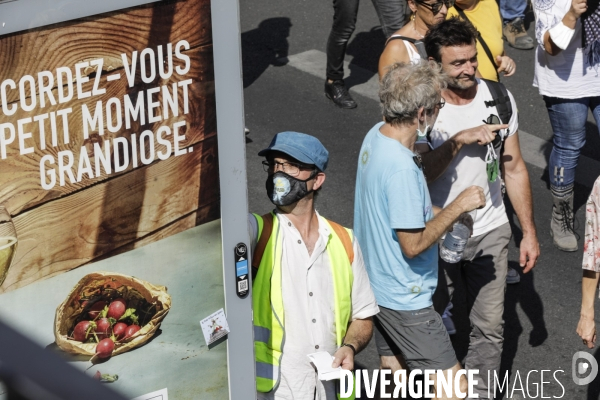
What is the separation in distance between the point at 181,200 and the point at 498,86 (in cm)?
237

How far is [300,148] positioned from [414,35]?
2018 mm

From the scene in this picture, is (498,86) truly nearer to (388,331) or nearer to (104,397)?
(388,331)

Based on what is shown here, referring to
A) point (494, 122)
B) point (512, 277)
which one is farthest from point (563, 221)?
point (494, 122)

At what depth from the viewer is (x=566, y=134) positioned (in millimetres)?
6293

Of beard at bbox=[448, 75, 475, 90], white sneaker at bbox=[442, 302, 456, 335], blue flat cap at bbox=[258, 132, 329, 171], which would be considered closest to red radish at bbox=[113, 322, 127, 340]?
blue flat cap at bbox=[258, 132, 329, 171]

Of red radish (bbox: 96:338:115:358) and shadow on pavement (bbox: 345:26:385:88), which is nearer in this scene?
red radish (bbox: 96:338:115:358)

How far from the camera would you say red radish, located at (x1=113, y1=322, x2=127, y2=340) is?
2854 millimetres

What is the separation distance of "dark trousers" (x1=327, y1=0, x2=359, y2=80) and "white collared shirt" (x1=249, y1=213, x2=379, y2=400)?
4.74 metres

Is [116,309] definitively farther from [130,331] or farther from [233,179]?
[233,179]

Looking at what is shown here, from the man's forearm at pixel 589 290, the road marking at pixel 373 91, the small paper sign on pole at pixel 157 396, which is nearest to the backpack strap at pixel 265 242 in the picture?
the small paper sign on pole at pixel 157 396

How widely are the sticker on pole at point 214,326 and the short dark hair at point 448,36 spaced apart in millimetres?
2083

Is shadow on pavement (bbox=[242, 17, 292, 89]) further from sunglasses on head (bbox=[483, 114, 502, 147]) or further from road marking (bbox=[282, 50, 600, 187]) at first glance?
sunglasses on head (bbox=[483, 114, 502, 147])

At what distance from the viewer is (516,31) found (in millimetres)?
9742

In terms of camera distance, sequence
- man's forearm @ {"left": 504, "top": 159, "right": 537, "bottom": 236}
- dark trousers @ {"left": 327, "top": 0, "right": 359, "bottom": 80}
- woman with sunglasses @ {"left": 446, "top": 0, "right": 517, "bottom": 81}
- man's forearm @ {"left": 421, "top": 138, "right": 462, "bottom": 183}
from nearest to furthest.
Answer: man's forearm @ {"left": 421, "top": 138, "right": 462, "bottom": 183} < man's forearm @ {"left": 504, "top": 159, "right": 537, "bottom": 236} < woman with sunglasses @ {"left": 446, "top": 0, "right": 517, "bottom": 81} < dark trousers @ {"left": 327, "top": 0, "right": 359, "bottom": 80}
